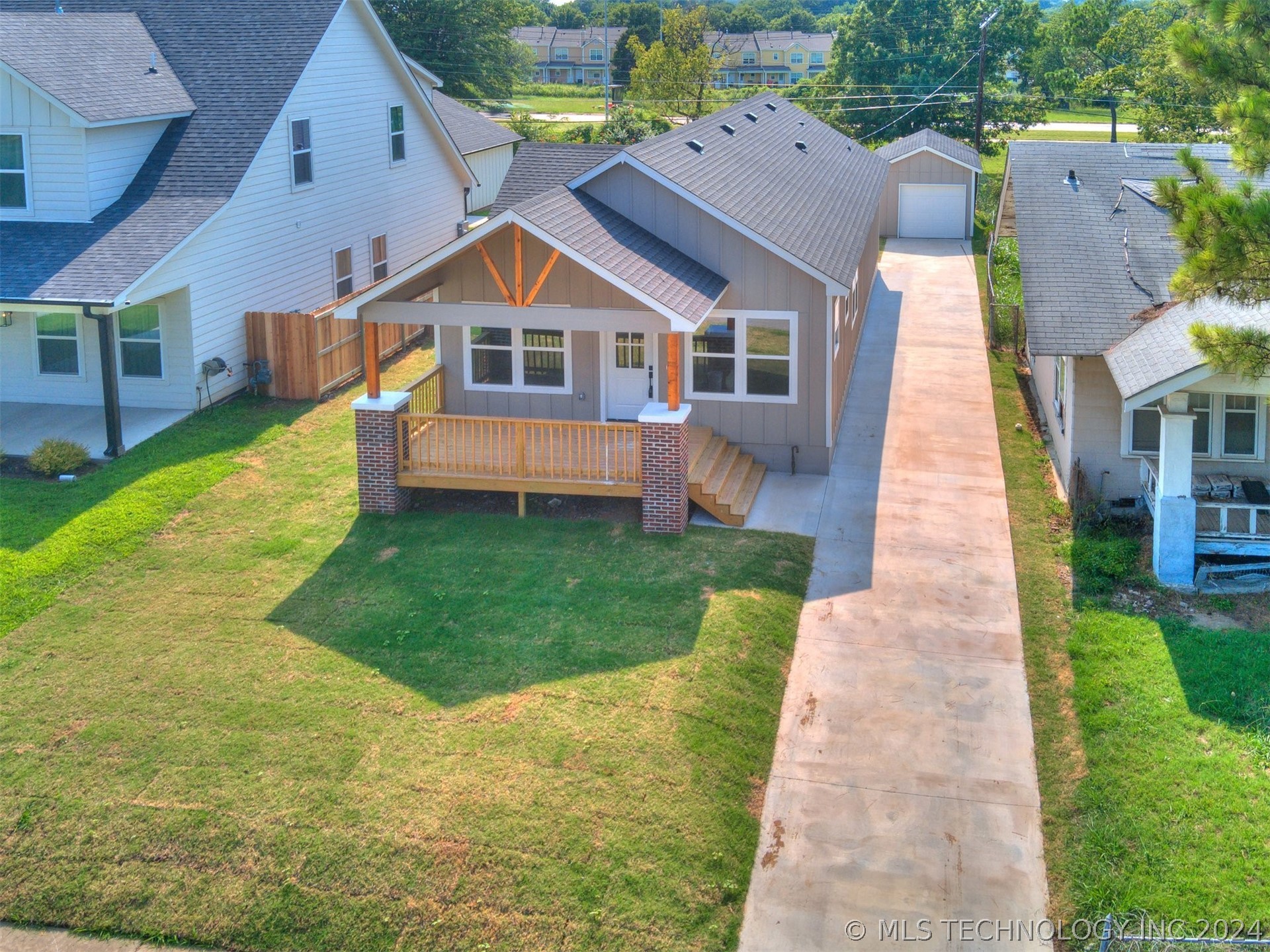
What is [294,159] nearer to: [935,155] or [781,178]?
[781,178]

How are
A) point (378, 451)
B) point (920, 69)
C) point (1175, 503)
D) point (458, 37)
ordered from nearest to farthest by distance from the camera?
point (1175, 503) < point (378, 451) < point (920, 69) < point (458, 37)

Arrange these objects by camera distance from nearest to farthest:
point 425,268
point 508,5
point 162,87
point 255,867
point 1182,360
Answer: point 255,867
point 1182,360
point 425,268
point 162,87
point 508,5

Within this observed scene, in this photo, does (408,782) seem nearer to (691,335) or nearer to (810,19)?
(691,335)

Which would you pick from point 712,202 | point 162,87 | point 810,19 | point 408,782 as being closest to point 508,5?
point 162,87

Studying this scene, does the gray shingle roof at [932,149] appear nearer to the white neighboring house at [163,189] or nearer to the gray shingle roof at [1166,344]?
the white neighboring house at [163,189]

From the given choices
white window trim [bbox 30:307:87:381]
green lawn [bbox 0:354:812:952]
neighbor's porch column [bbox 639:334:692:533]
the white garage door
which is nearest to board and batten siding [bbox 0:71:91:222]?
white window trim [bbox 30:307:87:381]

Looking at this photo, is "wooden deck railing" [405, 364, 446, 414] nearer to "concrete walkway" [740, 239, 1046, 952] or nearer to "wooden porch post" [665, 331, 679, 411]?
"wooden porch post" [665, 331, 679, 411]

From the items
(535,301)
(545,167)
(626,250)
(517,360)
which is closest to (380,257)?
(545,167)
